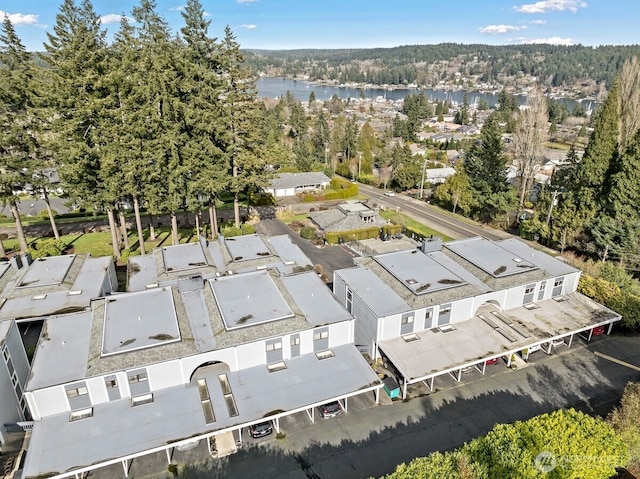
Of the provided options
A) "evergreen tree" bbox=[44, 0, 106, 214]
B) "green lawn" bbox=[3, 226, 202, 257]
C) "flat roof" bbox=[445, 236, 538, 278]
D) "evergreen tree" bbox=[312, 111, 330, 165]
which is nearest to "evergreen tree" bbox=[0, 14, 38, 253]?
"evergreen tree" bbox=[44, 0, 106, 214]

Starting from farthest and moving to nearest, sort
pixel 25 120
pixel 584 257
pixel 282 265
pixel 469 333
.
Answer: pixel 584 257
pixel 25 120
pixel 282 265
pixel 469 333

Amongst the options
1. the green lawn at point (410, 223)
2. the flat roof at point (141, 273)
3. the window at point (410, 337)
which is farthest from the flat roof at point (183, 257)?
the green lawn at point (410, 223)

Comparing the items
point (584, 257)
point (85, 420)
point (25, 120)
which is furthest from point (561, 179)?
point (25, 120)

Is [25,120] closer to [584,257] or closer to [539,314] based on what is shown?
[539,314]

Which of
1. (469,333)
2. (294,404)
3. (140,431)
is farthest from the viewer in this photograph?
(469,333)

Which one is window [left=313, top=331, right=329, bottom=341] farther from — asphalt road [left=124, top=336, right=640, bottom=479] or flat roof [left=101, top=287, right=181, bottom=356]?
flat roof [left=101, top=287, right=181, bottom=356]

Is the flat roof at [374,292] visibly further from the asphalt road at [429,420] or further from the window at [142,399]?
the window at [142,399]
